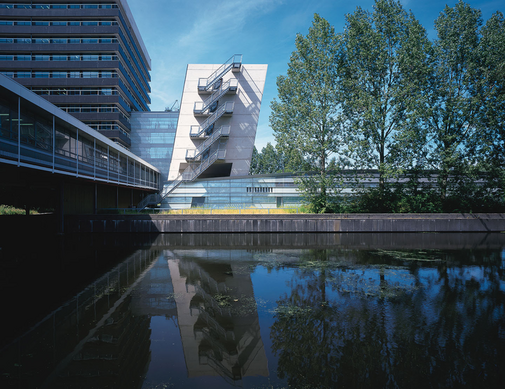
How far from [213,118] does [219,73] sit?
20.0 ft

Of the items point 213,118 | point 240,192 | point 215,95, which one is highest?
point 215,95

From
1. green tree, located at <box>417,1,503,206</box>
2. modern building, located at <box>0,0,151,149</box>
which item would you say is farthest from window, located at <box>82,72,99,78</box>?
green tree, located at <box>417,1,503,206</box>

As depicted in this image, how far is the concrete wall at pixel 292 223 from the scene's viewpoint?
23.5 metres

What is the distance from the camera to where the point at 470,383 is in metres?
4.30

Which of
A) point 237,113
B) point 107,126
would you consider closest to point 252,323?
point 237,113

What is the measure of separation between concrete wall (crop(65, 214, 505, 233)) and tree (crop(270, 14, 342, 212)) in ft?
8.87

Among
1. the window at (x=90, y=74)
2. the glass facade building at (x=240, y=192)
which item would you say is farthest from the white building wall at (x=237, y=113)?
Answer: the window at (x=90, y=74)

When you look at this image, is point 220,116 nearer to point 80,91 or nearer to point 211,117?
point 211,117

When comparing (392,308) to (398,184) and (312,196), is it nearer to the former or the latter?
(312,196)

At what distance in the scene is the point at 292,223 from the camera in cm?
2386

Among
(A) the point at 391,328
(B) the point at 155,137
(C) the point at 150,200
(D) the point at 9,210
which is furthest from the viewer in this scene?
(B) the point at 155,137

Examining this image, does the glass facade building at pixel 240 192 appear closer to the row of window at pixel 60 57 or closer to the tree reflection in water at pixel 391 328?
the tree reflection in water at pixel 391 328

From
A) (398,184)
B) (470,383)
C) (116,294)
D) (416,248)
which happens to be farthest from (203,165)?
(470,383)

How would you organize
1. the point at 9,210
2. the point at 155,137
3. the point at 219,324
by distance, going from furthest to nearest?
the point at 155,137
the point at 9,210
the point at 219,324
